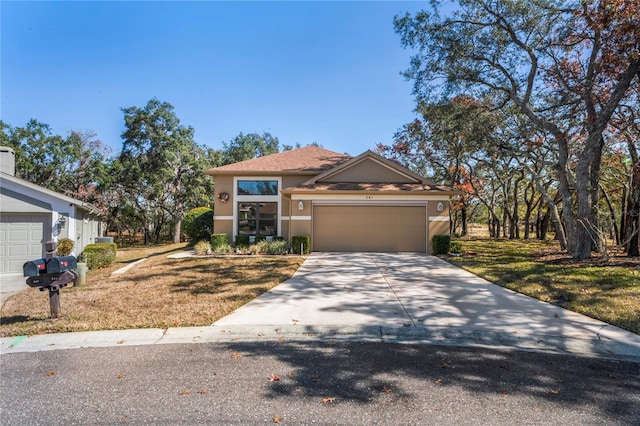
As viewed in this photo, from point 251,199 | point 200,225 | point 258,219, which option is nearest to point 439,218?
point 258,219

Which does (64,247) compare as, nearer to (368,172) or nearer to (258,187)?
(258,187)

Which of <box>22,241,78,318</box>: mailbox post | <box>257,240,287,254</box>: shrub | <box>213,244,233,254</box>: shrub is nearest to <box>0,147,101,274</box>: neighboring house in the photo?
<box>213,244,233,254</box>: shrub

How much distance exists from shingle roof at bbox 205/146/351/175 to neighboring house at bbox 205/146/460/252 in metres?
0.07

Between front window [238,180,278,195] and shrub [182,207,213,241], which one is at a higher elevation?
front window [238,180,278,195]

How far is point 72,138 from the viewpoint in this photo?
24469 mm

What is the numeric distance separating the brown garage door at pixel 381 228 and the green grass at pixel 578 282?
2.52m

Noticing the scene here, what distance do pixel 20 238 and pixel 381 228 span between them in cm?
1297

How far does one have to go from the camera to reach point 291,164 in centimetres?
1662

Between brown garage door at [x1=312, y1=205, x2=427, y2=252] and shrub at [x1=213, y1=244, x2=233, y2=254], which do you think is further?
brown garage door at [x1=312, y1=205, x2=427, y2=252]

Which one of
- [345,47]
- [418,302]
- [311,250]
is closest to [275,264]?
[311,250]

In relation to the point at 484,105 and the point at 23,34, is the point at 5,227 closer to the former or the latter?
the point at 23,34

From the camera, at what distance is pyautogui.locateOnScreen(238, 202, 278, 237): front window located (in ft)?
51.6

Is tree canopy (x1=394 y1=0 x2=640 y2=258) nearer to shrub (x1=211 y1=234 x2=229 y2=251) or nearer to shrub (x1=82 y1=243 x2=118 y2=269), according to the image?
shrub (x1=211 y1=234 x2=229 y2=251)

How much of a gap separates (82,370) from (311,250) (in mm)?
11171
